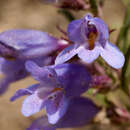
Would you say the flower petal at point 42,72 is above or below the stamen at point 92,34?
below

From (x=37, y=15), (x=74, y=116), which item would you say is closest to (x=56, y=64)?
(x=74, y=116)

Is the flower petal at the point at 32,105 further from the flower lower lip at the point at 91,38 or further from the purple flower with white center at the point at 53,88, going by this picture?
the flower lower lip at the point at 91,38

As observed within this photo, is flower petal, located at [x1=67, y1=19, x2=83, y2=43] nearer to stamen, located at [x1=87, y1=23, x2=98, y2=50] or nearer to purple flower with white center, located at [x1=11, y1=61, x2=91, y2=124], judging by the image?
stamen, located at [x1=87, y1=23, x2=98, y2=50]

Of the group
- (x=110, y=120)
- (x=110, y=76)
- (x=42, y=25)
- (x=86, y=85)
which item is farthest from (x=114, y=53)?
(x=42, y=25)

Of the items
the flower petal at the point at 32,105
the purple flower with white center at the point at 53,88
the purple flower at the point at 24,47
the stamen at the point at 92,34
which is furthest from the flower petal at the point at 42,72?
the stamen at the point at 92,34

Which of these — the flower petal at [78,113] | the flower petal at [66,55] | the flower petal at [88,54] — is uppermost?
the flower petal at [88,54]

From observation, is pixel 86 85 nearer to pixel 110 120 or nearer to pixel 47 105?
pixel 47 105

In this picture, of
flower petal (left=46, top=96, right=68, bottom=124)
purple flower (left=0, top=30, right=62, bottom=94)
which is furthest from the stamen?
flower petal (left=46, top=96, right=68, bottom=124)
